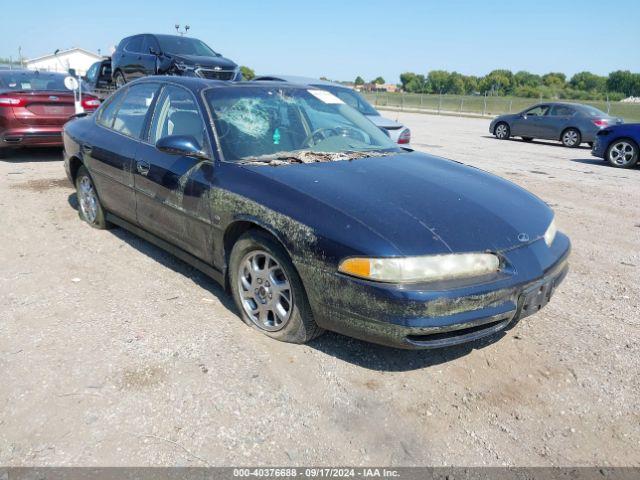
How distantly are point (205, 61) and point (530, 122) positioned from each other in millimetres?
11132

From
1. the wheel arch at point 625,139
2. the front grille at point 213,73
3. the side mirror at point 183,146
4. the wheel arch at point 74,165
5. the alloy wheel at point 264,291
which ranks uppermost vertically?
the front grille at point 213,73

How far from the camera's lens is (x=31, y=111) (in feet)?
27.3

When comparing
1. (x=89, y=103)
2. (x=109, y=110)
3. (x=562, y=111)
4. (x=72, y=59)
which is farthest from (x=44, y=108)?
(x=72, y=59)

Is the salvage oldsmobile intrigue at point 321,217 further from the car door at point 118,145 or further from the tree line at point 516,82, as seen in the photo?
the tree line at point 516,82

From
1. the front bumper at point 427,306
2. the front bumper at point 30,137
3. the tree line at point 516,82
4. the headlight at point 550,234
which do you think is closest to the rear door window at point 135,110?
the front bumper at point 427,306

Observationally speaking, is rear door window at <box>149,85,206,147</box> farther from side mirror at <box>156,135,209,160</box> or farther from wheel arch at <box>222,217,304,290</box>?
wheel arch at <box>222,217,304,290</box>

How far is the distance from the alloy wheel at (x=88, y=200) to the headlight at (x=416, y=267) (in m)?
3.41

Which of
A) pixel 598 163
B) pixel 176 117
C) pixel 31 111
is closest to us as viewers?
pixel 176 117

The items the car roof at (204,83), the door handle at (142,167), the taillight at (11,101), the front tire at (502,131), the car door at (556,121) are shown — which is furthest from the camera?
the front tire at (502,131)

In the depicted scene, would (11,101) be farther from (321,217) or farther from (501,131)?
(501,131)

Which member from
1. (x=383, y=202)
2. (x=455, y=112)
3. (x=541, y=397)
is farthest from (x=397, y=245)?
(x=455, y=112)

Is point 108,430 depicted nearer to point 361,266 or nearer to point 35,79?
point 361,266

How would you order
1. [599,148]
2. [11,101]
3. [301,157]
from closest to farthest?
[301,157], [11,101], [599,148]

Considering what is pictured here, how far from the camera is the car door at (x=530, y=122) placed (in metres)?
16.9
